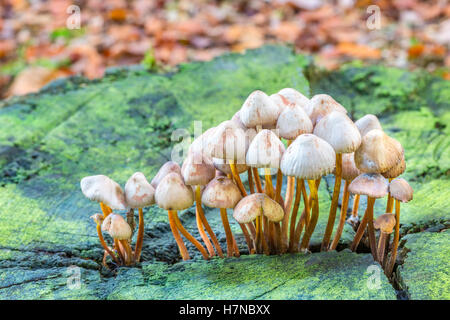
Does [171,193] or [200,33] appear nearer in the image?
[171,193]

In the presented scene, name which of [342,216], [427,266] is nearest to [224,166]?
[342,216]

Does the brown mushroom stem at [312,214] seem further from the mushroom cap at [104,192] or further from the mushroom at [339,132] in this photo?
the mushroom cap at [104,192]

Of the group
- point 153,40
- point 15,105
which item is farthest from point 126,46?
point 15,105

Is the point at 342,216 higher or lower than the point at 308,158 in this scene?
lower

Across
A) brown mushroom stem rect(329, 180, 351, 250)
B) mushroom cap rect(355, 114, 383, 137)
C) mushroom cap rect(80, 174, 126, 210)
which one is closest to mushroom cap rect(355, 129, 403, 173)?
mushroom cap rect(355, 114, 383, 137)

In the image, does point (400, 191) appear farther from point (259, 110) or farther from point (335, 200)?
point (259, 110)

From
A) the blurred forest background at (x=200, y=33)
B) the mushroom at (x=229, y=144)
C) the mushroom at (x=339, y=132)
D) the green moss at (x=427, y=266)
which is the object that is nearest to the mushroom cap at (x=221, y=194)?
the mushroom at (x=229, y=144)
